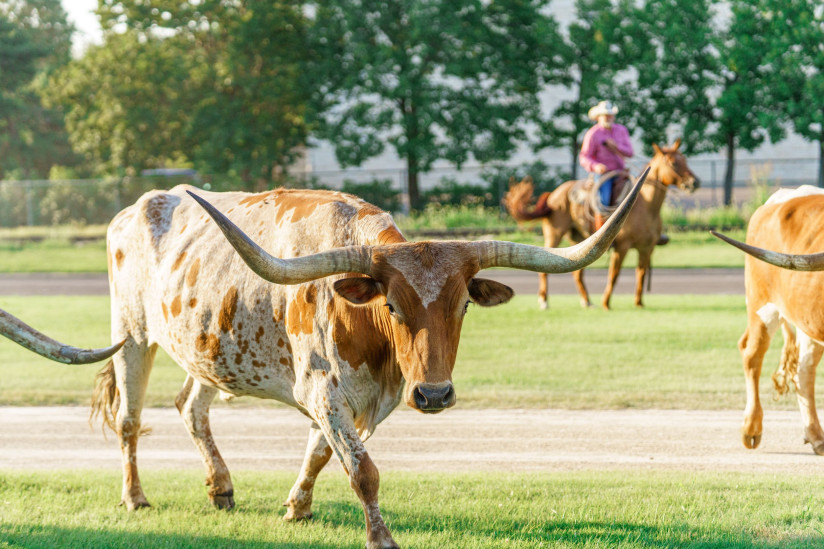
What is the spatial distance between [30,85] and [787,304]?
51160 mm

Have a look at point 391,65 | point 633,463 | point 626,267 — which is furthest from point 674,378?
point 391,65

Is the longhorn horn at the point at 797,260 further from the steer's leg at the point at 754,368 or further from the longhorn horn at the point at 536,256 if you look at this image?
the steer's leg at the point at 754,368

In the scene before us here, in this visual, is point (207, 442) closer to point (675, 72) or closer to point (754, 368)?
point (754, 368)

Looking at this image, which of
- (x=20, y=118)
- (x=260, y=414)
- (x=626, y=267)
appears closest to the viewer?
(x=260, y=414)

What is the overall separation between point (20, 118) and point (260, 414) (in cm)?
4762

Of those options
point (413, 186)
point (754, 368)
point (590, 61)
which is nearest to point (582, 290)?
point (754, 368)

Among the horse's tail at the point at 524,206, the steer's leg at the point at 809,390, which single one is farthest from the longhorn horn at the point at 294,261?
the horse's tail at the point at 524,206

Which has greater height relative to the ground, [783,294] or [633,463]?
[783,294]

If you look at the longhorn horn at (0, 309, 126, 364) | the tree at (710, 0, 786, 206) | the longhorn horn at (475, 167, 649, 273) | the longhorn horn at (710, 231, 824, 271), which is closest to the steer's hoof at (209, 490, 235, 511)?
the longhorn horn at (0, 309, 126, 364)

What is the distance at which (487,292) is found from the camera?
5.07 metres

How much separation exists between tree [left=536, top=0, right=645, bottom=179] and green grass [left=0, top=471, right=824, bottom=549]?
27703 mm

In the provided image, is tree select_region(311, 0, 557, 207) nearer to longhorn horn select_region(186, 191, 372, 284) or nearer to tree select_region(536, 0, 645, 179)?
tree select_region(536, 0, 645, 179)

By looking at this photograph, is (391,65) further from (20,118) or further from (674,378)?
(20,118)

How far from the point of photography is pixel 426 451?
7.84 metres
